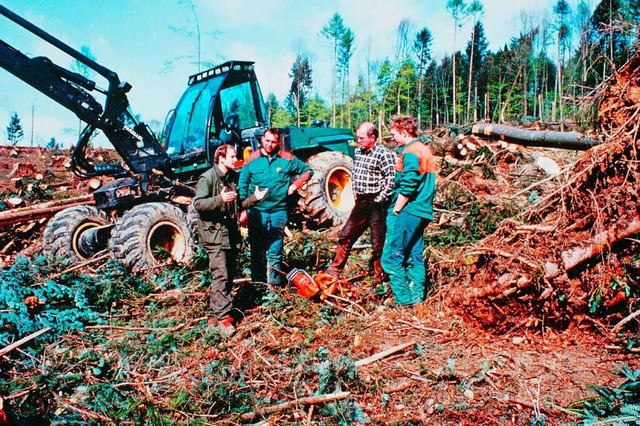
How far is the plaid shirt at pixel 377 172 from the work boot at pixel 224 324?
7.14ft

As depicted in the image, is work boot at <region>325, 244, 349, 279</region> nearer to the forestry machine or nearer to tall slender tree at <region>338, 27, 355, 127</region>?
the forestry machine

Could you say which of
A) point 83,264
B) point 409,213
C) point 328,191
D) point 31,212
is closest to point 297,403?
point 409,213

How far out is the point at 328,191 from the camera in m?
8.36

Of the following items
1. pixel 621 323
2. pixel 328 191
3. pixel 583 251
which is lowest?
pixel 621 323

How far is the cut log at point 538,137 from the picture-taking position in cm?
671

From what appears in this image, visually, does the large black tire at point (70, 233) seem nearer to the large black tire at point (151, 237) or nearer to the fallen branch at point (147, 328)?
the large black tire at point (151, 237)

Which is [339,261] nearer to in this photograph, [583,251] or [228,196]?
[228,196]

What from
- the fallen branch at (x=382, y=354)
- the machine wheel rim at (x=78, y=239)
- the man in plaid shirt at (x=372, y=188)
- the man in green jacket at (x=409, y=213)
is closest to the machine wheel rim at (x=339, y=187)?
the man in plaid shirt at (x=372, y=188)

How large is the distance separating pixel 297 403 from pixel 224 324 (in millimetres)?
1609

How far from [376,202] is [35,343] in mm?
3949

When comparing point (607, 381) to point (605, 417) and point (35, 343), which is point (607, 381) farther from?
point (35, 343)

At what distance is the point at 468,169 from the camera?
28.9 feet

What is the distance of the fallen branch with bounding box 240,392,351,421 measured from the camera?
307 cm

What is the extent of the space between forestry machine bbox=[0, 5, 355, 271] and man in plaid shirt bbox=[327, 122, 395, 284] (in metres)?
2.47
